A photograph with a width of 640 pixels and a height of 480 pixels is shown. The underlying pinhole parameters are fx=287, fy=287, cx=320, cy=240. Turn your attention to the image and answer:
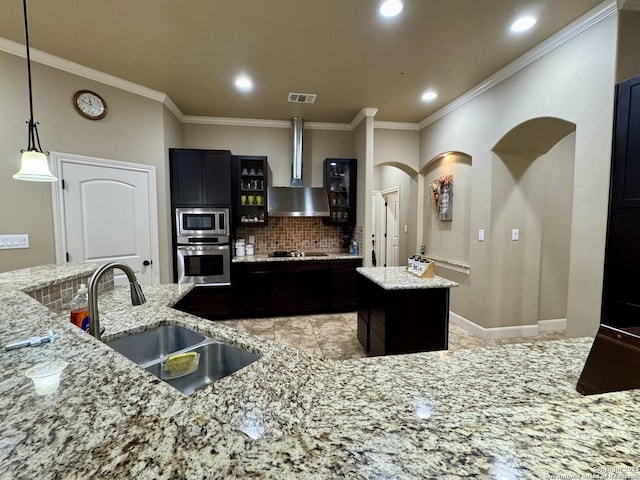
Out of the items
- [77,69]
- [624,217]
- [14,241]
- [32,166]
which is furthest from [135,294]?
[77,69]

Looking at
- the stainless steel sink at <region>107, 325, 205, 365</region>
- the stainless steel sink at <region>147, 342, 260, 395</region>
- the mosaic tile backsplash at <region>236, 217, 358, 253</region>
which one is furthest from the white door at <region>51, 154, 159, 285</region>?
the stainless steel sink at <region>147, 342, 260, 395</region>

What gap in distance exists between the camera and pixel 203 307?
4.05m

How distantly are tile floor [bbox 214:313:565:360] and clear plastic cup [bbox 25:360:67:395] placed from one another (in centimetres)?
254

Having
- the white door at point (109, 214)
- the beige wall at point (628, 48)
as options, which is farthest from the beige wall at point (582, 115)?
the white door at point (109, 214)

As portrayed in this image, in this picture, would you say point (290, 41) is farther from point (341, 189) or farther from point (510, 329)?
point (510, 329)

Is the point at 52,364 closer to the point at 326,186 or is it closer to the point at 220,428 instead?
the point at 220,428

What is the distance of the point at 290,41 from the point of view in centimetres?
260

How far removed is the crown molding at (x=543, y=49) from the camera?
212cm

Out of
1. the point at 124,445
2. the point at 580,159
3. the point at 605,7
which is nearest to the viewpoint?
the point at 124,445

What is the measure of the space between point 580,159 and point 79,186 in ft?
15.7

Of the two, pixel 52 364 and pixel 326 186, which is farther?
pixel 326 186

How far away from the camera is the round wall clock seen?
3041 mm

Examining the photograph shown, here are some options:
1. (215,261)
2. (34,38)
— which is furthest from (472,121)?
(34,38)

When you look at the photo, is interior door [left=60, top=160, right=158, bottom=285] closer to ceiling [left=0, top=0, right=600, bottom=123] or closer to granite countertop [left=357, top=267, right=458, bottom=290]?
ceiling [left=0, top=0, right=600, bottom=123]
